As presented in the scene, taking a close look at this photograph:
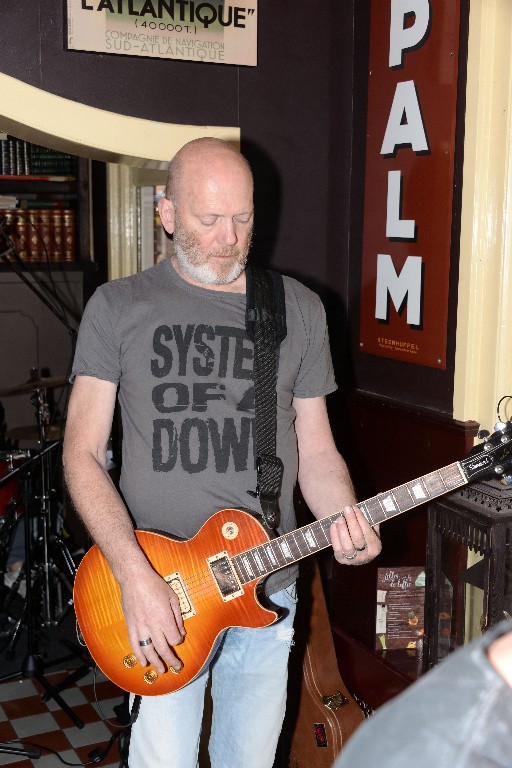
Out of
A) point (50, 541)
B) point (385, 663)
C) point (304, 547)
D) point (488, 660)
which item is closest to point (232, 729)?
point (304, 547)

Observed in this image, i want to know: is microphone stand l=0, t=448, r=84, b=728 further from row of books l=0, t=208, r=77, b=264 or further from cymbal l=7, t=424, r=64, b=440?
row of books l=0, t=208, r=77, b=264

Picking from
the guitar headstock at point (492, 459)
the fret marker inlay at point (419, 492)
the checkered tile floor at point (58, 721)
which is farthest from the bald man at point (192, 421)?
the checkered tile floor at point (58, 721)

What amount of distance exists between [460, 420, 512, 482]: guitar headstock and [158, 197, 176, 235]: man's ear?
0.82 metres

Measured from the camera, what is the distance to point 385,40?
284 centimetres

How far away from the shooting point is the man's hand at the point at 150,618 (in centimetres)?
167

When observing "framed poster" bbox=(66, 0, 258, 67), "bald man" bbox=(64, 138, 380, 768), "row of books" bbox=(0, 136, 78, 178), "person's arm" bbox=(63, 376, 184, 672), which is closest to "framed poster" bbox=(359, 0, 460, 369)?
"framed poster" bbox=(66, 0, 258, 67)

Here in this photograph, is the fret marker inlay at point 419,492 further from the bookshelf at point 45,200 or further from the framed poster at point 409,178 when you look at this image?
the bookshelf at point 45,200

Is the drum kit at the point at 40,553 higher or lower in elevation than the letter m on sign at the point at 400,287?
lower

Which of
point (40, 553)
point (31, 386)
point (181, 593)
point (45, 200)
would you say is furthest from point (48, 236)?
point (181, 593)

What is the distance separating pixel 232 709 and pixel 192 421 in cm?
64

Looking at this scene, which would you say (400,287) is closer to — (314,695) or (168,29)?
(168,29)

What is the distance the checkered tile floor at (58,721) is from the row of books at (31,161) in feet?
11.0

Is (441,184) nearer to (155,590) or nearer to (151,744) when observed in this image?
(155,590)

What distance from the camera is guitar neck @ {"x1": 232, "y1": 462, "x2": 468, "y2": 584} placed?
1837mm
